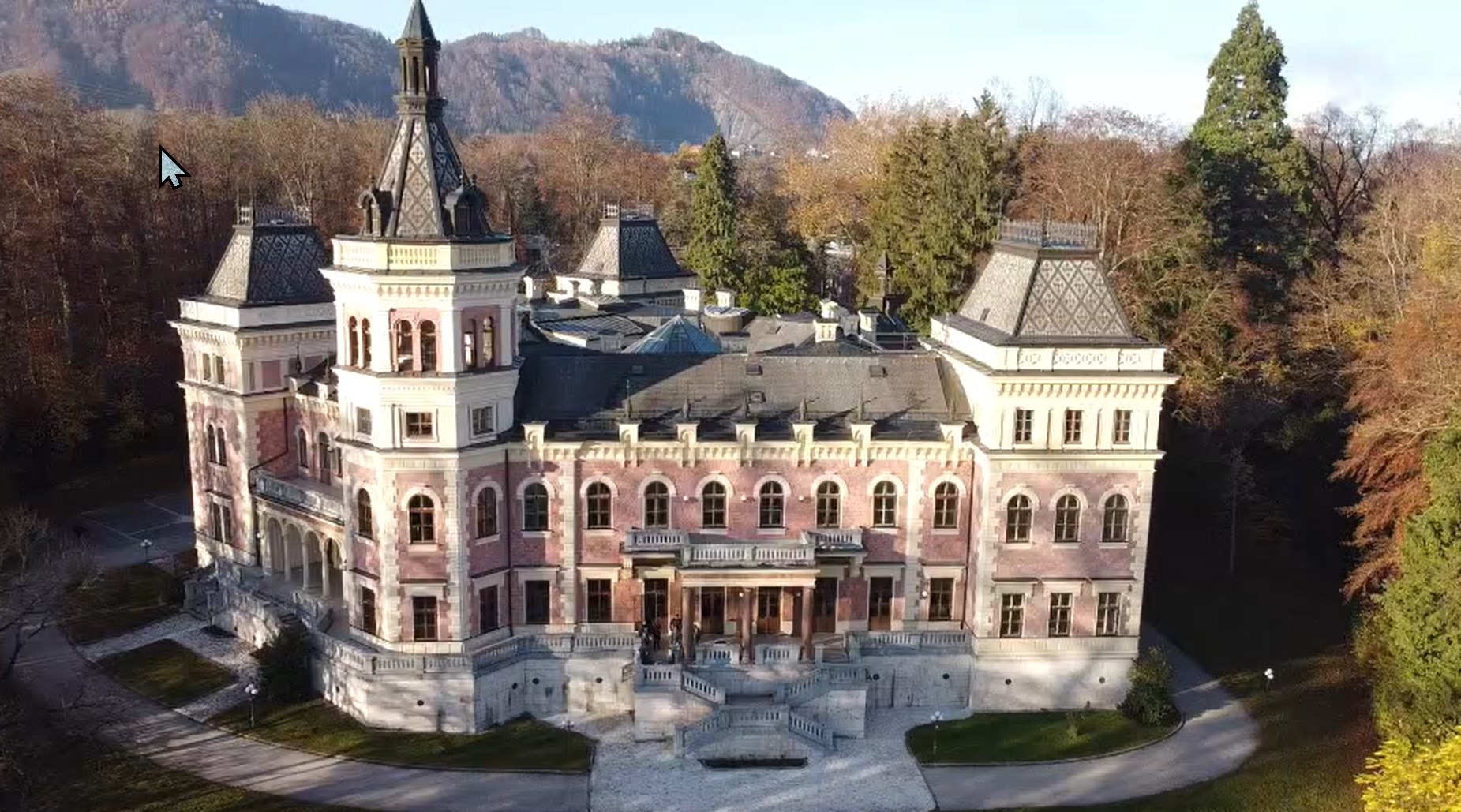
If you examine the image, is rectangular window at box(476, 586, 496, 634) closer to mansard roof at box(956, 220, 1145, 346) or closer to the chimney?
mansard roof at box(956, 220, 1145, 346)

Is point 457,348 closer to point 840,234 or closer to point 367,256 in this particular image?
point 367,256

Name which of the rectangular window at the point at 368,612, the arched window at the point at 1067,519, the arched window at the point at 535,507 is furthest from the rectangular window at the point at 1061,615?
the rectangular window at the point at 368,612

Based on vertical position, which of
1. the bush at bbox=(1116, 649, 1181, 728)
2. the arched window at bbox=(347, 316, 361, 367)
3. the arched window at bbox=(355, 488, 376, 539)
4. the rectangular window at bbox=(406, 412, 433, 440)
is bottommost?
the bush at bbox=(1116, 649, 1181, 728)

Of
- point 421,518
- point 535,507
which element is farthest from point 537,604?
point 421,518

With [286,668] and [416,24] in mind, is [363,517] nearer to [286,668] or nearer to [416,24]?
[286,668]

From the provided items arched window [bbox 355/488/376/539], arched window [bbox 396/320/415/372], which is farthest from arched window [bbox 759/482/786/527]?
arched window [bbox 355/488/376/539]

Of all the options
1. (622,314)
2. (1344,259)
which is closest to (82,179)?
(622,314)

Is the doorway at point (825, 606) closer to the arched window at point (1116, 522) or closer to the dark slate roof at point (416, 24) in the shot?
the arched window at point (1116, 522)
